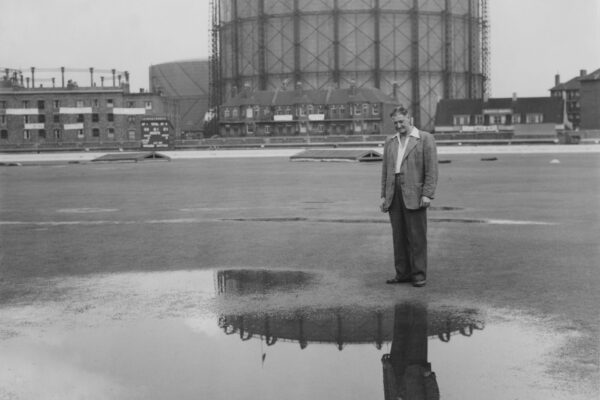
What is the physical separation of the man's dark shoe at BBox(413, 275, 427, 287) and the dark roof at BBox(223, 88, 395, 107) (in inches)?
3153

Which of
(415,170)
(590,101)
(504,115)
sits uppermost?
(590,101)

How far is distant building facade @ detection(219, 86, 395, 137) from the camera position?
88125 millimetres

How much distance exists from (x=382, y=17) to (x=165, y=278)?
83.3 m

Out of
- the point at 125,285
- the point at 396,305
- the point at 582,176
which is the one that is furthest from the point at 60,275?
the point at 582,176

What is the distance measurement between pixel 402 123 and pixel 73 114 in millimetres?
87261

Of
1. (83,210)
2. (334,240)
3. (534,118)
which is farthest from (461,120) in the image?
(334,240)

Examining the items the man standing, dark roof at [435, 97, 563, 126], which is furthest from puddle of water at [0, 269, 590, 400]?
dark roof at [435, 97, 563, 126]

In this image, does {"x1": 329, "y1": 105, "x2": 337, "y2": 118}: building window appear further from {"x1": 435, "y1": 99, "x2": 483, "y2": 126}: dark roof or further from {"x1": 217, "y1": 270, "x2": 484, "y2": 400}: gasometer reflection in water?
{"x1": 217, "y1": 270, "x2": 484, "y2": 400}: gasometer reflection in water

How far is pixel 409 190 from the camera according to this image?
8.38 metres

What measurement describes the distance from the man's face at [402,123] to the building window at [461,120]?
82.8 meters

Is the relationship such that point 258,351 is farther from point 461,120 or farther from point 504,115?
point 504,115

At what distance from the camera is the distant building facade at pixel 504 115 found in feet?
297

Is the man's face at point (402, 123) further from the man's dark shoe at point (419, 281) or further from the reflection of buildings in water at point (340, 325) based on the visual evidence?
the reflection of buildings in water at point (340, 325)

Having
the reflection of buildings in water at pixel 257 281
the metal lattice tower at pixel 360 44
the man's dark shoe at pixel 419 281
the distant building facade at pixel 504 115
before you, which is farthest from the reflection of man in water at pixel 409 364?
the distant building facade at pixel 504 115
